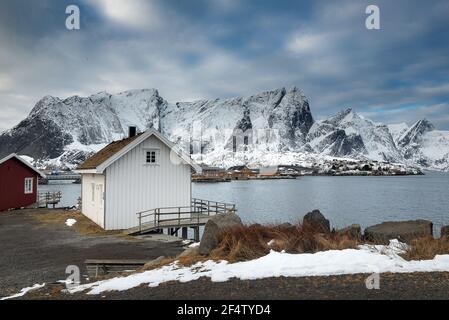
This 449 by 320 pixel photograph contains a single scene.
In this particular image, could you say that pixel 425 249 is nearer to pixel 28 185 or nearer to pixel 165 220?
pixel 165 220

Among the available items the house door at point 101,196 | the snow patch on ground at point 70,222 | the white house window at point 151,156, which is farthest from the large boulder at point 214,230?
the snow patch on ground at point 70,222

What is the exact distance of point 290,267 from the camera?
941 cm

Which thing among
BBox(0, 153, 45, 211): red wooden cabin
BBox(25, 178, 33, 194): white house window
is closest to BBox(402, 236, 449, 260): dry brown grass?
BBox(0, 153, 45, 211): red wooden cabin

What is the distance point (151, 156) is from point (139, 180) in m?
1.76

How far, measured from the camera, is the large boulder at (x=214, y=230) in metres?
12.2

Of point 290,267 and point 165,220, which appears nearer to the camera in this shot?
point 290,267

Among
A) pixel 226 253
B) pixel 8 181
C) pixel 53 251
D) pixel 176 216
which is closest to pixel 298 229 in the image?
pixel 226 253

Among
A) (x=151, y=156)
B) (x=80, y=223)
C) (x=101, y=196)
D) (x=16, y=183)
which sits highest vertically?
(x=151, y=156)

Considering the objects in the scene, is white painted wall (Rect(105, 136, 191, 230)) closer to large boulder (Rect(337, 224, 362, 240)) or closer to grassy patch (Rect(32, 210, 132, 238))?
grassy patch (Rect(32, 210, 132, 238))

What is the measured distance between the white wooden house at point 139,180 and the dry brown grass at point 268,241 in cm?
1373

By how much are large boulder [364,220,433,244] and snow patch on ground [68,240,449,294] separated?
1.64 m

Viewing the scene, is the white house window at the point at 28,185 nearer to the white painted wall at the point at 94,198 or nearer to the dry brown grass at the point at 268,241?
the white painted wall at the point at 94,198

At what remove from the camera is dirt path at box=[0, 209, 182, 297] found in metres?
13.4

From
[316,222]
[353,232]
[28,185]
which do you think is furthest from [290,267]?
[28,185]
